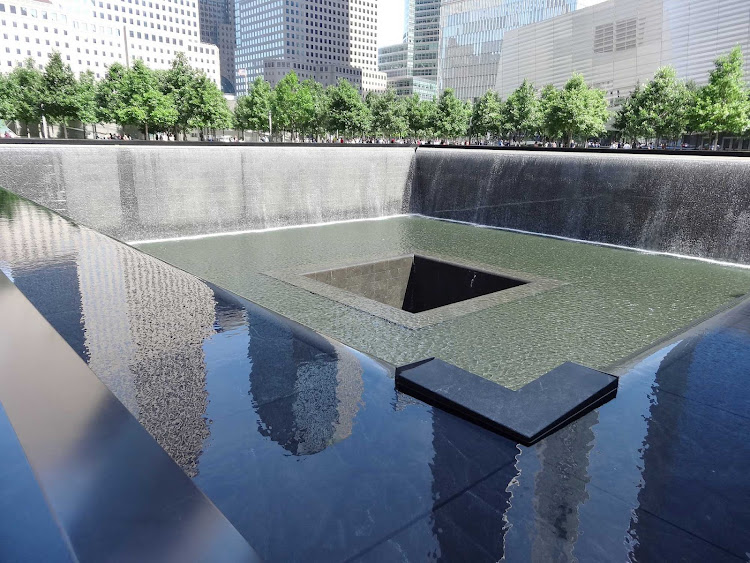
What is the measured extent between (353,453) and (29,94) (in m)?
42.3

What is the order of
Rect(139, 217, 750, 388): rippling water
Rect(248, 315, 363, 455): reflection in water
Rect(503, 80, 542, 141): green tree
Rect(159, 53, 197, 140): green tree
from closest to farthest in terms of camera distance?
1. Rect(248, 315, 363, 455): reflection in water
2. Rect(139, 217, 750, 388): rippling water
3. Rect(159, 53, 197, 140): green tree
4. Rect(503, 80, 542, 141): green tree

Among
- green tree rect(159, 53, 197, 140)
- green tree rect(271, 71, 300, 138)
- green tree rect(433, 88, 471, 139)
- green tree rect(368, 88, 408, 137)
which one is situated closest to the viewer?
green tree rect(159, 53, 197, 140)

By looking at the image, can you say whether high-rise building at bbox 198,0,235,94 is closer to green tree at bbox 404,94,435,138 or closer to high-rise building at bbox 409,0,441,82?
high-rise building at bbox 409,0,441,82

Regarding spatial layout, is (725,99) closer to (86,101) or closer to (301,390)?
(301,390)

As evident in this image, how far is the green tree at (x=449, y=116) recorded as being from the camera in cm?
4009

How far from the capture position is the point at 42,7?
233 ft

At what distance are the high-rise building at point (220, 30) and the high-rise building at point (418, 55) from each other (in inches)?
2125

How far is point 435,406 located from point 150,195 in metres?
10.7

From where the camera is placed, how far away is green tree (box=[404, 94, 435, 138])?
42.3 metres

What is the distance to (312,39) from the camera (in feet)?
372

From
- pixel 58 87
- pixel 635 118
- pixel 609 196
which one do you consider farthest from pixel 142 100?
pixel 609 196

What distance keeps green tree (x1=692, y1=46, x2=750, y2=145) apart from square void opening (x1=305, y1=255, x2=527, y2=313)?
2563 cm

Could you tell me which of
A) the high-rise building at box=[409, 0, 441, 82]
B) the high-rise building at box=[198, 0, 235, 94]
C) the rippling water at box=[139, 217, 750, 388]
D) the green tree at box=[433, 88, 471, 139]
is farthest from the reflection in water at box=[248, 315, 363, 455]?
the high-rise building at box=[198, 0, 235, 94]

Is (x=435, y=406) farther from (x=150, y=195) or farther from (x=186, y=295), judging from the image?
(x=150, y=195)
